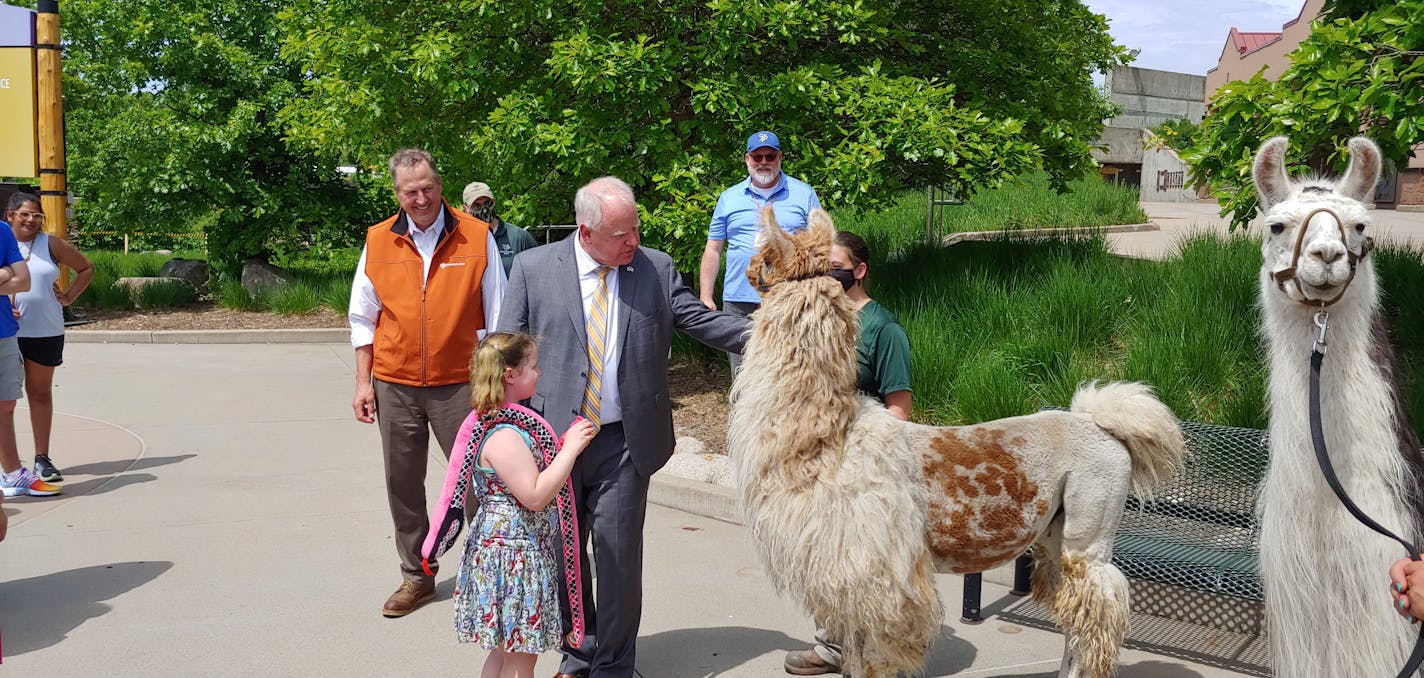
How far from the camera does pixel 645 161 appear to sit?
9.88m

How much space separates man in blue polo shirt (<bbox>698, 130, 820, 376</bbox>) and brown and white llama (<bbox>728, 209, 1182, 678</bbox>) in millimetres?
3091

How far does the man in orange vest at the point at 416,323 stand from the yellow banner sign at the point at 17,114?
40.5ft

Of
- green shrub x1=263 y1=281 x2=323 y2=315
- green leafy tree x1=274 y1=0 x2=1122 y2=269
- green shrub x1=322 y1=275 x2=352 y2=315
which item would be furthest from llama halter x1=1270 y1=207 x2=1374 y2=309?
green shrub x1=263 y1=281 x2=323 y2=315

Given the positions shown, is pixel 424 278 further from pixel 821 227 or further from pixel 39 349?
pixel 39 349

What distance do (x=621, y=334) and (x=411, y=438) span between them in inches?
67.0

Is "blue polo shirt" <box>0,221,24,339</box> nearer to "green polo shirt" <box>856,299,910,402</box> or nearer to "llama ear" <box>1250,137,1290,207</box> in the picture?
"green polo shirt" <box>856,299,910,402</box>

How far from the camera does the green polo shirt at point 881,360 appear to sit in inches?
161

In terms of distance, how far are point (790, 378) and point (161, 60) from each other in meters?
16.2

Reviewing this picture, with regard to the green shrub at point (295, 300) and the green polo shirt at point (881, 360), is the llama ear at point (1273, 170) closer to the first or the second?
the green polo shirt at point (881, 360)

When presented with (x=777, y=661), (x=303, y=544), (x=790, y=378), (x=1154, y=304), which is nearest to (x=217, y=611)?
(x=303, y=544)

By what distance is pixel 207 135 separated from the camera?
16156mm

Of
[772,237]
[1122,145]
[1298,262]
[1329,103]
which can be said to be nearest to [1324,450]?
[1298,262]

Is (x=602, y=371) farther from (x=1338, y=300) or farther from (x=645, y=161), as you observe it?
(x=645, y=161)

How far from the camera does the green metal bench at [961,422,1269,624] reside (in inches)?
182
